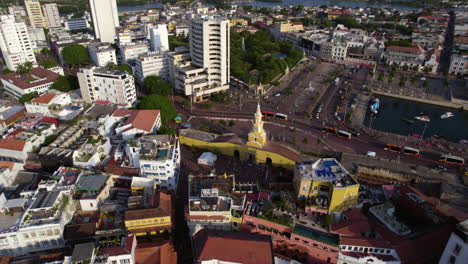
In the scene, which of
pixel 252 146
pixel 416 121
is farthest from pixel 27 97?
pixel 416 121

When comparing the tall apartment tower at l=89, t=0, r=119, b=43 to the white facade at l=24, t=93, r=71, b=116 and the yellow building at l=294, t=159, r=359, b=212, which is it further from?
the yellow building at l=294, t=159, r=359, b=212

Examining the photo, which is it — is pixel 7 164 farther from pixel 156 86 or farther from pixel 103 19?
Answer: pixel 103 19

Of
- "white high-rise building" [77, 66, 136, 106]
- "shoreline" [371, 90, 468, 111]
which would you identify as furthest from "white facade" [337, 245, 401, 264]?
"shoreline" [371, 90, 468, 111]

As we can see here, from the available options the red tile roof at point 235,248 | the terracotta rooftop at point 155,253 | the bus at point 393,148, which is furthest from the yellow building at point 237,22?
the red tile roof at point 235,248

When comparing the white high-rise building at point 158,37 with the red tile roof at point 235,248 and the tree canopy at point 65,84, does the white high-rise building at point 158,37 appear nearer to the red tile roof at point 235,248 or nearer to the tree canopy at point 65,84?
the tree canopy at point 65,84

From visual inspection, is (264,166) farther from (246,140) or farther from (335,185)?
(335,185)

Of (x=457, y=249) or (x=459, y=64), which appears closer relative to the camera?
(x=457, y=249)
